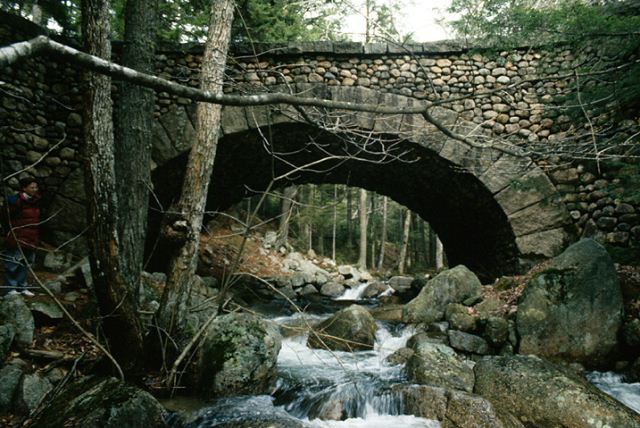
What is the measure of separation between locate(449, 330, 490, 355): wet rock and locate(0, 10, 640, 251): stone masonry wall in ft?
8.78

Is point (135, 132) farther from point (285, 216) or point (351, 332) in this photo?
point (351, 332)

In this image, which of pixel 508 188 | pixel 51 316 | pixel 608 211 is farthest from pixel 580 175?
pixel 51 316

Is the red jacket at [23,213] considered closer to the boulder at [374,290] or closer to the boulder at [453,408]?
the boulder at [453,408]

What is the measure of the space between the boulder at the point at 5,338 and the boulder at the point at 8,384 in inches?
5.0

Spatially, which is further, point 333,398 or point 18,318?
point 333,398

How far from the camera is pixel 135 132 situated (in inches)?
156

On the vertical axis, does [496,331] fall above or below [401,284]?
above

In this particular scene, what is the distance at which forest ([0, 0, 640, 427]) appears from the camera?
2568 millimetres

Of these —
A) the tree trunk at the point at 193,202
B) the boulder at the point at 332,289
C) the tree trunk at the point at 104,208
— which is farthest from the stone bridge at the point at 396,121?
the boulder at the point at 332,289

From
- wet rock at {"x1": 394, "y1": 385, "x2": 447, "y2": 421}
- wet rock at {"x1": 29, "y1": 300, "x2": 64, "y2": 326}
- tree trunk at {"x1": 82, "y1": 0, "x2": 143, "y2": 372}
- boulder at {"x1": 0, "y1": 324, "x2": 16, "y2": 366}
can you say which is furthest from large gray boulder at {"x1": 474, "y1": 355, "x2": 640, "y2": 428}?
wet rock at {"x1": 29, "y1": 300, "x2": 64, "y2": 326}

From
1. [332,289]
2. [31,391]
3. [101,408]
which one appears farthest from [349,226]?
[101,408]

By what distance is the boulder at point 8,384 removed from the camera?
8.00ft

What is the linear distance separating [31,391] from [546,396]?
3.81m

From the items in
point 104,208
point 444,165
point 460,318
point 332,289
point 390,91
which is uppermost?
point 390,91
